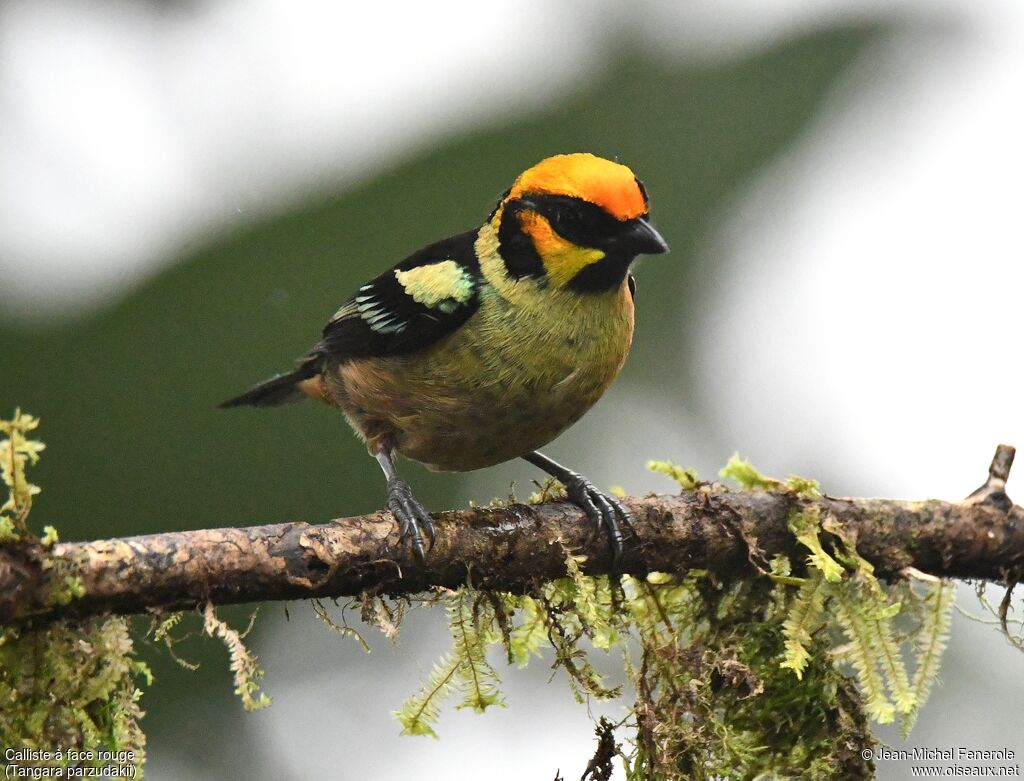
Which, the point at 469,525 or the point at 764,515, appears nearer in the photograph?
the point at 469,525

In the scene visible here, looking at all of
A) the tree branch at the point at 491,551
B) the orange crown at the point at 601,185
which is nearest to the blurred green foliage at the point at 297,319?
the orange crown at the point at 601,185

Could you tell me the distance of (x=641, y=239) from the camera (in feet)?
14.5

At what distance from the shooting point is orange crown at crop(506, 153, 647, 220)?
444cm

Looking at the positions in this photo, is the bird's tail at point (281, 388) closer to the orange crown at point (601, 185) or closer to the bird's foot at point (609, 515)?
the orange crown at point (601, 185)

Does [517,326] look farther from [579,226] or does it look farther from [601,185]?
[601,185]

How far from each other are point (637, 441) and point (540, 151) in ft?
5.20

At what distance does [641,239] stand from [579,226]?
26cm

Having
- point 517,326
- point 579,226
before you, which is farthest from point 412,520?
point 579,226

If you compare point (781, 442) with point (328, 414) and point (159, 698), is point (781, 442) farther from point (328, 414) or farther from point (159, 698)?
point (159, 698)

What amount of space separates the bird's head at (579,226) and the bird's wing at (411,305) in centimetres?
21

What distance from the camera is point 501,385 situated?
14.4 feet

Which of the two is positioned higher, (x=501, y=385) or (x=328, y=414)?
(x=328, y=414)

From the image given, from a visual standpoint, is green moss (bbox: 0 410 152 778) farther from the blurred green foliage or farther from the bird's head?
the bird's head

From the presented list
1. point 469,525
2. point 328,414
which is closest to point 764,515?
point 469,525
